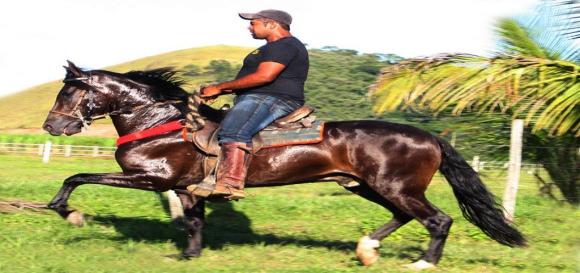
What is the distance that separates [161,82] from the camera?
8.66 m

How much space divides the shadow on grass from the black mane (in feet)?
5.74

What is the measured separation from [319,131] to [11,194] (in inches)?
320

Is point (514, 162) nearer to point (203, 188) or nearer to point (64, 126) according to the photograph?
point (203, 188)

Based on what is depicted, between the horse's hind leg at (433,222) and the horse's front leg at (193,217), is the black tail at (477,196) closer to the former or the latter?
the horse's hind leg at (433,222)

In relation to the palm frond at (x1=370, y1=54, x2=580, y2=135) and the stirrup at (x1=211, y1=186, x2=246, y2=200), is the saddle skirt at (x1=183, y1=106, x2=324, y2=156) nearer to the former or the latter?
the stirrup at (x1=211, y1=186, x2=246, y2=200)

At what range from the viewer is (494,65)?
28.8 feet

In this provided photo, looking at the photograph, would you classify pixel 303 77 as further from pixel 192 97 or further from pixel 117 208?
pixel 117 208

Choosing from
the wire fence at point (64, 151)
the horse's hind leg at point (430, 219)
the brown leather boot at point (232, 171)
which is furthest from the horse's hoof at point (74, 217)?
the wire fence at point (64, 151)

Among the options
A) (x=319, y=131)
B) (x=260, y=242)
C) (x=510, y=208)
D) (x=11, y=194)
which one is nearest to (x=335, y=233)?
(x=260, y=242)

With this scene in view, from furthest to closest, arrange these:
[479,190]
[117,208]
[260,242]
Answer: [117,208], [260,242], [479,190]

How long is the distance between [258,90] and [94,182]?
1903mm

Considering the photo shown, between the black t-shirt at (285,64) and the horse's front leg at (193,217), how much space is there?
4.48 feet

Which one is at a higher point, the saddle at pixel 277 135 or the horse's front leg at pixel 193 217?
the saddle at pixel 277 135

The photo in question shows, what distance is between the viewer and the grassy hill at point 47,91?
7288 centimetres
